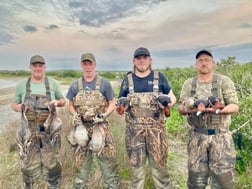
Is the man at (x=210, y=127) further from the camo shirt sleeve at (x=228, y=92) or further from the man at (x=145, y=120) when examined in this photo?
the man at (x=145, y=120)

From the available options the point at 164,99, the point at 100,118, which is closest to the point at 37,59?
the point at 100,118

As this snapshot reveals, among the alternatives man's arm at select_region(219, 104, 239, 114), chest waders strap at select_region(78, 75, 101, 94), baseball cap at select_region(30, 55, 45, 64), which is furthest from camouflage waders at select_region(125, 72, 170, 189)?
baseball cap at select_region(30, 55, 45, 64)

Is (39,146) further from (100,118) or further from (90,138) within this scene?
(100,118)

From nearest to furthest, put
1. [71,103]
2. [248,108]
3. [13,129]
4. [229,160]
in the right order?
[229,160], [71,103], [248,108], [13,129]

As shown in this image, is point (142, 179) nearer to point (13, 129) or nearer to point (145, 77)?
point (145, 77)

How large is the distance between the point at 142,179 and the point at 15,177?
3.10 metres

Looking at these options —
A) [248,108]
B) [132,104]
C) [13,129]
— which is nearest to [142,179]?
[132,104]

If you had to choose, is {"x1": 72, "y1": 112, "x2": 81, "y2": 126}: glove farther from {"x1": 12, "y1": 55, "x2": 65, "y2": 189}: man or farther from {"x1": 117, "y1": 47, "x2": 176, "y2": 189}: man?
{"x1": 117, "y1": 47, "x2": 176, "y2": 189}: man

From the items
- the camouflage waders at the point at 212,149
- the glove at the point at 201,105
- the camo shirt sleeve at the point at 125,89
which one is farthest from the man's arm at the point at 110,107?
the glove at the point at 201,105

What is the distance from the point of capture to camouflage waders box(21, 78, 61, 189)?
14.1 ft

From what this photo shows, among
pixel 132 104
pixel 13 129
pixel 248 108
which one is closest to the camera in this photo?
pixel 132 104

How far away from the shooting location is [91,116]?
430 cm

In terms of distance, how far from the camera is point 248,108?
219 inches

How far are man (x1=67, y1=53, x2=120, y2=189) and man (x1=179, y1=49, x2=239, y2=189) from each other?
1.32 metres
